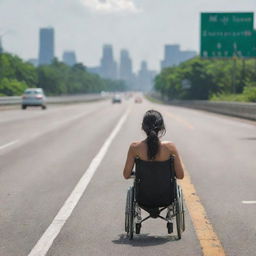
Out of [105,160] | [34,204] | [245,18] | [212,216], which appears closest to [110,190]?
[34,204]

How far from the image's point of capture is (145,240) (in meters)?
6.22

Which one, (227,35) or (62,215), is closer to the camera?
(62,215)

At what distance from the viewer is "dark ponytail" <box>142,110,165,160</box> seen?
5.88 m

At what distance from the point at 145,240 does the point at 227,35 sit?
39987 millimetres

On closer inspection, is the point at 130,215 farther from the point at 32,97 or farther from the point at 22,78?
the point at 22,78

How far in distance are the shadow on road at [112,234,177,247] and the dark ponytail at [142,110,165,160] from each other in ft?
2.80

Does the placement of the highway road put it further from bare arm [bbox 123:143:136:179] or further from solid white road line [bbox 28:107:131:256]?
bare arm [bbox 123:143:136:179]

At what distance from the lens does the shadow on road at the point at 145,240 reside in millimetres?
6086

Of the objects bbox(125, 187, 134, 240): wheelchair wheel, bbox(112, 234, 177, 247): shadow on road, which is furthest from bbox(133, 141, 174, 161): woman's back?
bbox(112, 234, 177, 247): shadow on road

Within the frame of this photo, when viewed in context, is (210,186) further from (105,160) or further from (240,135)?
(240,135)

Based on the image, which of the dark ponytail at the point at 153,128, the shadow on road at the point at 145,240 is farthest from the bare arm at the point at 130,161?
the shadow on road at the point at 145,240

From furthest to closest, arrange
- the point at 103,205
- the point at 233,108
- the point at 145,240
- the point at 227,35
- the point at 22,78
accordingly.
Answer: the point at 22,78 → the point at 227,35 → the point at 233,108 → the point at 103,205 → the point at 145,240

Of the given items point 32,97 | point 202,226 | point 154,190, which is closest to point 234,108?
point 32,97

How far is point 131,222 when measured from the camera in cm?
606
